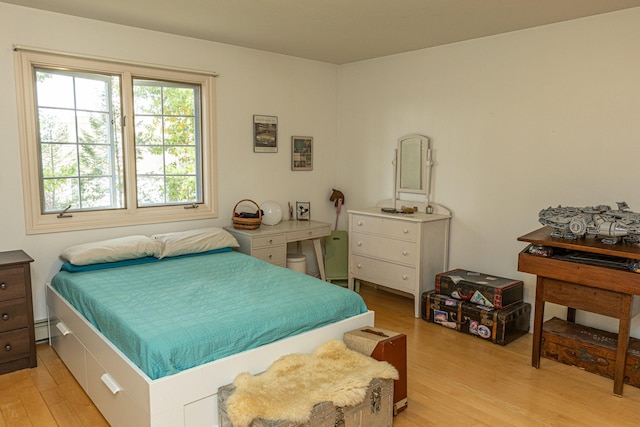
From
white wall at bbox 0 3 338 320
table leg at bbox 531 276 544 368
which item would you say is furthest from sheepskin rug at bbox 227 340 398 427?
white wall at bbox 0 3 338 320

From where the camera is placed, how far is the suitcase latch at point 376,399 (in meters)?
2.25

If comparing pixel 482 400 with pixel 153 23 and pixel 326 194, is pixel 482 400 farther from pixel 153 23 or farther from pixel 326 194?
pixel 153 23

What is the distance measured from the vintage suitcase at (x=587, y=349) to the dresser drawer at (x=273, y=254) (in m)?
2.16

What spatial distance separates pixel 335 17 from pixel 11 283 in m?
2.76

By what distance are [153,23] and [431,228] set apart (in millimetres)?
2760

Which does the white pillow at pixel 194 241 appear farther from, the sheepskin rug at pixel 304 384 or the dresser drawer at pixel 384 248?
the sheepskin rug at pixel 304 384

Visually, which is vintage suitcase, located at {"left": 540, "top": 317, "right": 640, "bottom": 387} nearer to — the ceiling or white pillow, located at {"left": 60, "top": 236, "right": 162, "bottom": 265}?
the ceiling

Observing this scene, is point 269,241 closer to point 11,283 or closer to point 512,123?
point 11,283

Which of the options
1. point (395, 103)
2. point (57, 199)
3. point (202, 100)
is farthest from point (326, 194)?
point (57, 199)

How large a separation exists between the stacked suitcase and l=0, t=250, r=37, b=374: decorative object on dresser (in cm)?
291

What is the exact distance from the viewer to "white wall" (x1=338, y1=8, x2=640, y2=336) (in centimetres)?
321

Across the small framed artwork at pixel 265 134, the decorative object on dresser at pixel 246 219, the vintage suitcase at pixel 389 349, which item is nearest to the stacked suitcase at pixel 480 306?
the vintage suitcase at pixel 389 349

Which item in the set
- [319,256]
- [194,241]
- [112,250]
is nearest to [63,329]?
[112,250]

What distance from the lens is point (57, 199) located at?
3537mm
